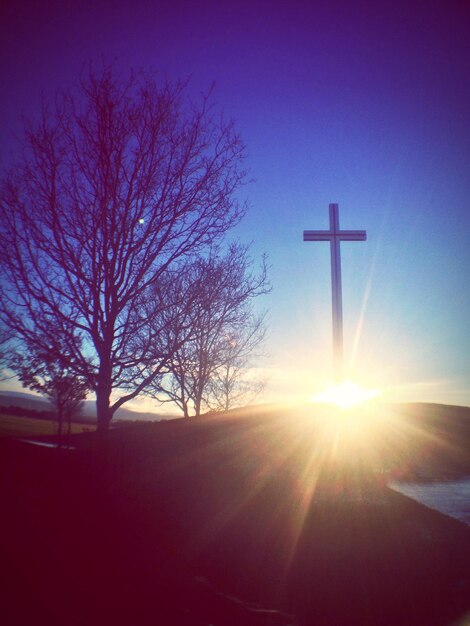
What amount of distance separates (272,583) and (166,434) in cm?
810

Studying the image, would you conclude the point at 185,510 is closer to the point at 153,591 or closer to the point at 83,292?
the point at 153,591

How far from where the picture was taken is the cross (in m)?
9.19

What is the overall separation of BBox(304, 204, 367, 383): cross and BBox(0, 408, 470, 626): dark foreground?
249 cm

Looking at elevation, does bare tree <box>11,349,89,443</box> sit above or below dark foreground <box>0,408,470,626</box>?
above

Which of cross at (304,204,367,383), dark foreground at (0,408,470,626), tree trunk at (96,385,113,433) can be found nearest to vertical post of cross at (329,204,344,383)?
cross at (304,204,367,383)

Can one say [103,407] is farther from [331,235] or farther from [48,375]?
[331,235]

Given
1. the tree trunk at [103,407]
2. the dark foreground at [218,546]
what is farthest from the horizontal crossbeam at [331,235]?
the tree trunk at [103,407]

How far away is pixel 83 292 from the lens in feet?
22.6

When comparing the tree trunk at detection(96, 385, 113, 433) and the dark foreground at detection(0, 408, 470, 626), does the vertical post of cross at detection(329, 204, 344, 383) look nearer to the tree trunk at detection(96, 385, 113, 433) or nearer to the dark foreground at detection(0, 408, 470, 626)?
the dark foreground at detection(0, 408, 470, 626)

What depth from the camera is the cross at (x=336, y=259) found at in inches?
362

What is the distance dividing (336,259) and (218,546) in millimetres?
6717

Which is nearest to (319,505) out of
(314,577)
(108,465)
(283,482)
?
(283,482)

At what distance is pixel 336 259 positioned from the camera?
9695 mm

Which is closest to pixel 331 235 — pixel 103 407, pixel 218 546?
pixel 103 407
